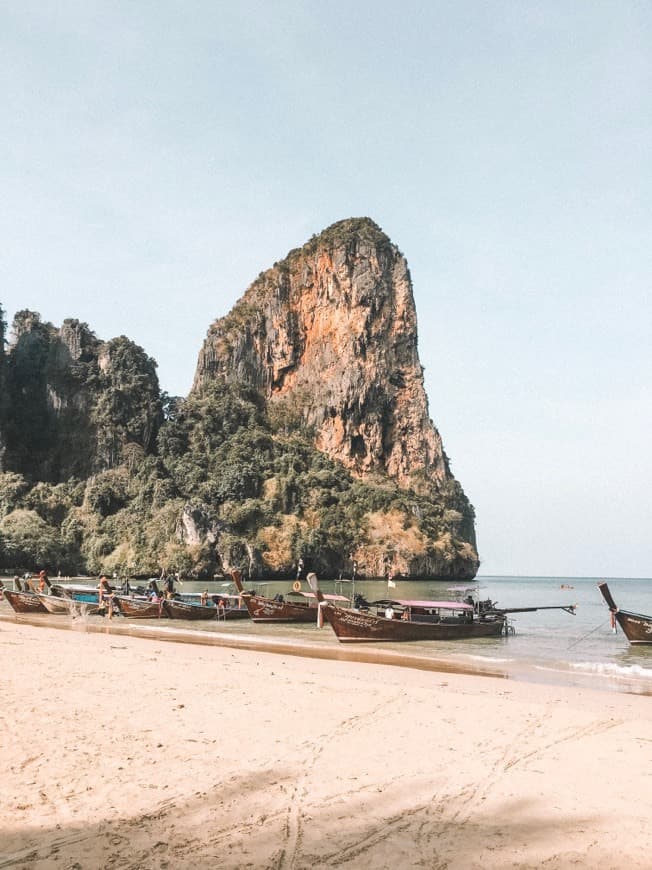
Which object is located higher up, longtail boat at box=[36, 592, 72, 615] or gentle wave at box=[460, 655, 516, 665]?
gentle wave at box=[460, 655, 516, 665]

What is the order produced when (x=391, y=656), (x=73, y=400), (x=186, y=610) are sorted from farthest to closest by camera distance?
A: (x=73, y=400) < (x=186, y=610) < (x=391, y=656)

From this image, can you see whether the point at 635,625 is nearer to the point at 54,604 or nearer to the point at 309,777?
the point at 309,777

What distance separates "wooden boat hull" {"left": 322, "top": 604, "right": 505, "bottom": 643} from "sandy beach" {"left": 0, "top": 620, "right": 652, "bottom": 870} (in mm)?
9882

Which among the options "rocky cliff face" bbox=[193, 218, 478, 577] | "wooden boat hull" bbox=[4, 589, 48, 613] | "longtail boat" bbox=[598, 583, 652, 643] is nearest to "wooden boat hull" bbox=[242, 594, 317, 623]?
"wooden boat hull" bbox=[4, 589, 48, 613]

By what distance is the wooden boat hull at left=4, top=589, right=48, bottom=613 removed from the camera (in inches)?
1180

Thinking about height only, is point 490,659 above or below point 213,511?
below

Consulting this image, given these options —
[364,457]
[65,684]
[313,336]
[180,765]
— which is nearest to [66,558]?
[364,457]

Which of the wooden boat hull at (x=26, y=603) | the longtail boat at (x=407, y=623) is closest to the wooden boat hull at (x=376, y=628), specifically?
the longtail boat at (x=407, y=623)

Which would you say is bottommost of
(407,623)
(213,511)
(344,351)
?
(407,623)

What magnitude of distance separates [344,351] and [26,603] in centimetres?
8092

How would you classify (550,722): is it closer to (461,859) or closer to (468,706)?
(468,706)

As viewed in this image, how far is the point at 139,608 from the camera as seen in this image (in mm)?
30859

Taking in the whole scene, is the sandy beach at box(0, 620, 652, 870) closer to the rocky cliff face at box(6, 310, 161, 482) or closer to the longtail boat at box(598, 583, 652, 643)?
the longtail boat at box(598, 583, 652, 643)

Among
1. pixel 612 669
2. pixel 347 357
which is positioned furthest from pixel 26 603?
pixel 347 357
